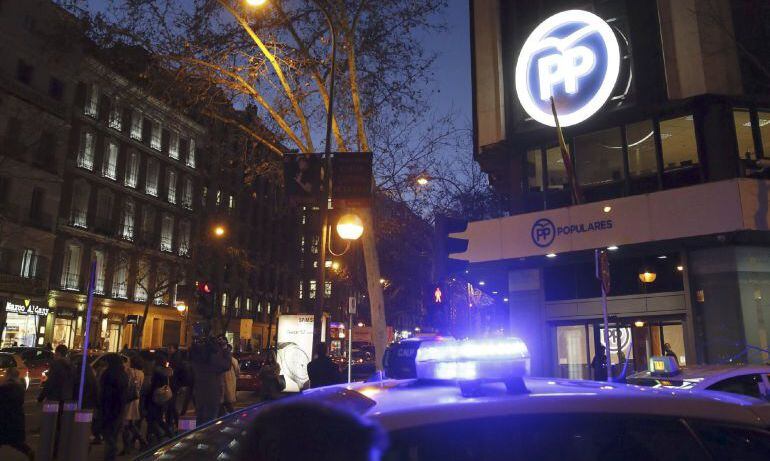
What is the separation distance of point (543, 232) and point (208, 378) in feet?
34.2

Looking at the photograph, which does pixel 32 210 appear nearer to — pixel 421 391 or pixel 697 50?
pixel 697 50

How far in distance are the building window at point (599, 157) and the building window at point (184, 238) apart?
4157cm

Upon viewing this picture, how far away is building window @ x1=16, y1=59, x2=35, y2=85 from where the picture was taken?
3597 centimetres

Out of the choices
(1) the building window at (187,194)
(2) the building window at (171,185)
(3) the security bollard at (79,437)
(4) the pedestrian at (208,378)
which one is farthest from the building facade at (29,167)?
(3) the security bollard at (79,437)

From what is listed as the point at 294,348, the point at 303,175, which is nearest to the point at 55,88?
the point at 294,348

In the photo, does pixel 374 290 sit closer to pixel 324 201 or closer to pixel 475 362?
pixel 324 201

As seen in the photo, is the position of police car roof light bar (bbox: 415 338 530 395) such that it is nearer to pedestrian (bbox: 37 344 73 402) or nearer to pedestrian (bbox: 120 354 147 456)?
pedestrian (bbox: 120 354 147 456)

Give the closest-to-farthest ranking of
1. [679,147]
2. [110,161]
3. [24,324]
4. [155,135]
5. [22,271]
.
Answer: [679,147] < [22,271] < [24,324] < [110,161] < [155,135]

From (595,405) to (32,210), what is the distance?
140 feet

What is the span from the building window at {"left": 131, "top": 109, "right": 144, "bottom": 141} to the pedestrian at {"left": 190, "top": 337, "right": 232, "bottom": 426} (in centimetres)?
4127

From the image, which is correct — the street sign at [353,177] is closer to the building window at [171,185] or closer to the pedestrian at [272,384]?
the pedestrian at [272,384]

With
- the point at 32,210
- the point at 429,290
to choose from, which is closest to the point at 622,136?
the point at 429,290

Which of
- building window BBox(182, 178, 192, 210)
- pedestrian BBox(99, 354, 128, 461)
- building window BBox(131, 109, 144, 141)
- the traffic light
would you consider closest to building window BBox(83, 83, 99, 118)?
building window BBox(131, 109, 144, 141)

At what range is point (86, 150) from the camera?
142 feet
